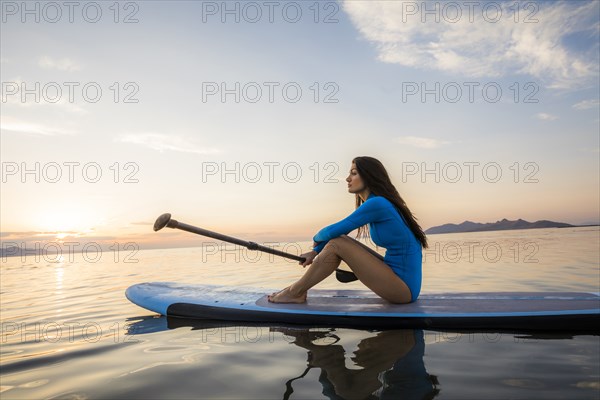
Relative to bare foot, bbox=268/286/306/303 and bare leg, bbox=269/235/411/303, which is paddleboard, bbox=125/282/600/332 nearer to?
bare foot, bbox=268/286/306/303

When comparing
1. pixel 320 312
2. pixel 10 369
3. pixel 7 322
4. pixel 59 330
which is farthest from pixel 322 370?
pixel 7 322

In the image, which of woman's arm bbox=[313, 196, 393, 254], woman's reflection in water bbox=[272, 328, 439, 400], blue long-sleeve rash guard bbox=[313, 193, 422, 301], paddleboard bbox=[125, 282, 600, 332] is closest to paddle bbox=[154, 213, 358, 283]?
paddleboard bbox=[125, 282, 600, 332]

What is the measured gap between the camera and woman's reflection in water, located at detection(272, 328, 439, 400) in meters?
2.30

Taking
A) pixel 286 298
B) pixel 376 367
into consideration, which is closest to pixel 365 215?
pixel 286 298

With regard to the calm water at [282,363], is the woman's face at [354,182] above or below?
above

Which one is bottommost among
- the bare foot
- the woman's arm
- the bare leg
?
the bare foot

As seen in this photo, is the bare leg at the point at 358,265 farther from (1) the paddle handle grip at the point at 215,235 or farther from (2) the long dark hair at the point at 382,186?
(1) the paddle handle grip at the point at 215,235

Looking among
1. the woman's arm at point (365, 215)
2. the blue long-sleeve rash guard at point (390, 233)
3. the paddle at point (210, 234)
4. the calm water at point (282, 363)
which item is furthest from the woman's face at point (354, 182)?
the calm water at point (282, 363)

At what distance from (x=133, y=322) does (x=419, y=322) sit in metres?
3.51

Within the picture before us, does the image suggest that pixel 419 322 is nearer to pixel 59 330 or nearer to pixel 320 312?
pixel 320 312

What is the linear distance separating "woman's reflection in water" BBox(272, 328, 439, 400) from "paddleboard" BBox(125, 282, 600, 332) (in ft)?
0.75

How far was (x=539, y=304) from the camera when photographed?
13.1ft

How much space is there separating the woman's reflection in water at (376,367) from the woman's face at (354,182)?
1.57 metres

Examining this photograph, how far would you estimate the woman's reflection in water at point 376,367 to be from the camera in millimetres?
2301
